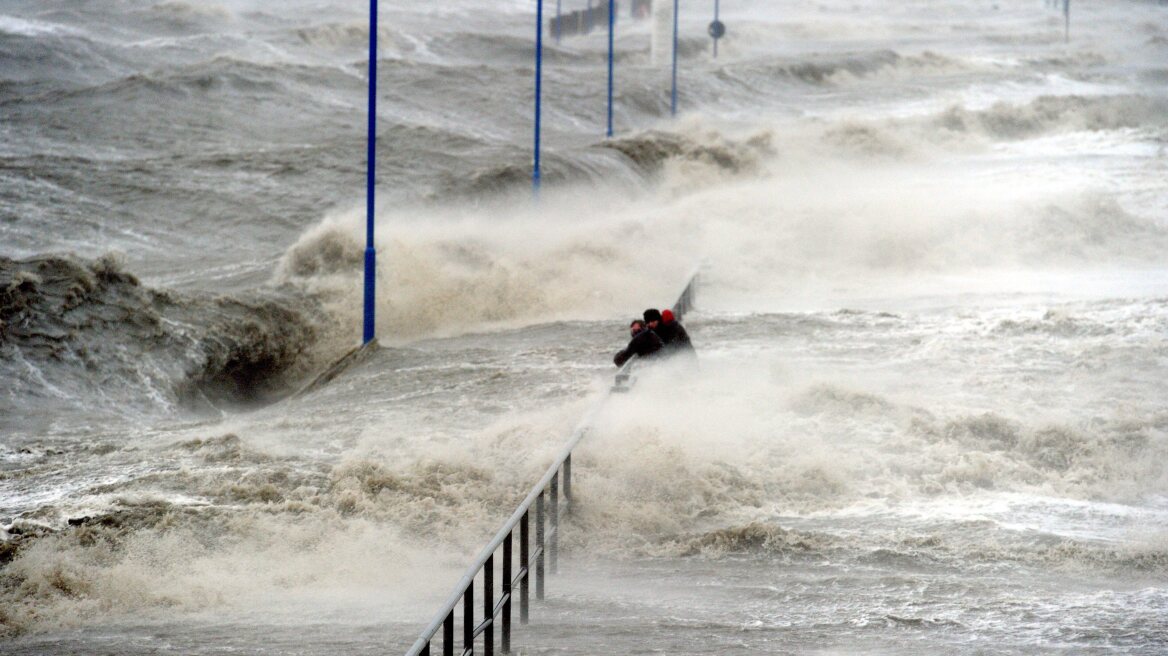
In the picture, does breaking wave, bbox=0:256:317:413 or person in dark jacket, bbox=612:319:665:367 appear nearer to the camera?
person in dark jacket, bbox=612:319:665:367

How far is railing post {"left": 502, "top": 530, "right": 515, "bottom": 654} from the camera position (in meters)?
6.49

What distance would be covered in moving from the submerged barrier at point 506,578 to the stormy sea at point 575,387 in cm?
25

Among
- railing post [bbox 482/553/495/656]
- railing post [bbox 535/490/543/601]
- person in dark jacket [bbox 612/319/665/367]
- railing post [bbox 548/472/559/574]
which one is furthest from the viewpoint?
person in dark jacket [bbox 612/319/665/367]

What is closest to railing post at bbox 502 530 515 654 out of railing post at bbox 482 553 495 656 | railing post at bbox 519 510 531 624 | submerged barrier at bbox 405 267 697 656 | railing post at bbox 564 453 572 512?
submerged barrier at bbox 405 267 697 656

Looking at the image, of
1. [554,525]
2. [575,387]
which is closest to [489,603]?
[554,525]

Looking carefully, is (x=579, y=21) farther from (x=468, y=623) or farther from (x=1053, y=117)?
(x=468, y=623)

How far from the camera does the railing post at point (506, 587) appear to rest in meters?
6.49

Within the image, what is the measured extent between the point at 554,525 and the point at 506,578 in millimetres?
1726

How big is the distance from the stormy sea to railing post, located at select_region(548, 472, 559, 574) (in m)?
0.23

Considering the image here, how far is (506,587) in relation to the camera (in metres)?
6.66

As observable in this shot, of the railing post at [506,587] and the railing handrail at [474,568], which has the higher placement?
the railing handrail at [474,568]

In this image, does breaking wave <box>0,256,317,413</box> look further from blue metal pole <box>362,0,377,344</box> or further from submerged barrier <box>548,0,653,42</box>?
submerged barrier <box>548,0,653,42</box>

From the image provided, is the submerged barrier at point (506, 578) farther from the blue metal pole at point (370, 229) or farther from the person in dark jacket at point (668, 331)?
the blue metal pole at point (370, 229)

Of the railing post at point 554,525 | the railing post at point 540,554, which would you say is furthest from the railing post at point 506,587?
the railing post at point 554,525
